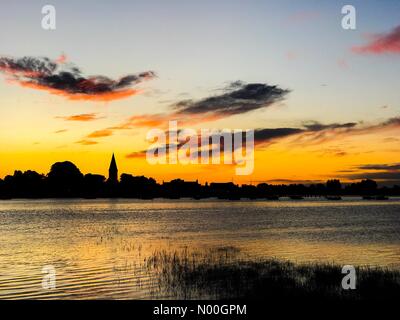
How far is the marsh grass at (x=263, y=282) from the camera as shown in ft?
96.7

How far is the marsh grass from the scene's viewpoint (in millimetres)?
29469

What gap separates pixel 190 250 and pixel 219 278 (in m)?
22.2

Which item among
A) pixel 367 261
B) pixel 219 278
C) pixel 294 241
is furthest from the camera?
pixel 294 241

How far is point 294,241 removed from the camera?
69688mm

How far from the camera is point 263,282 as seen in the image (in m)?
33.1
